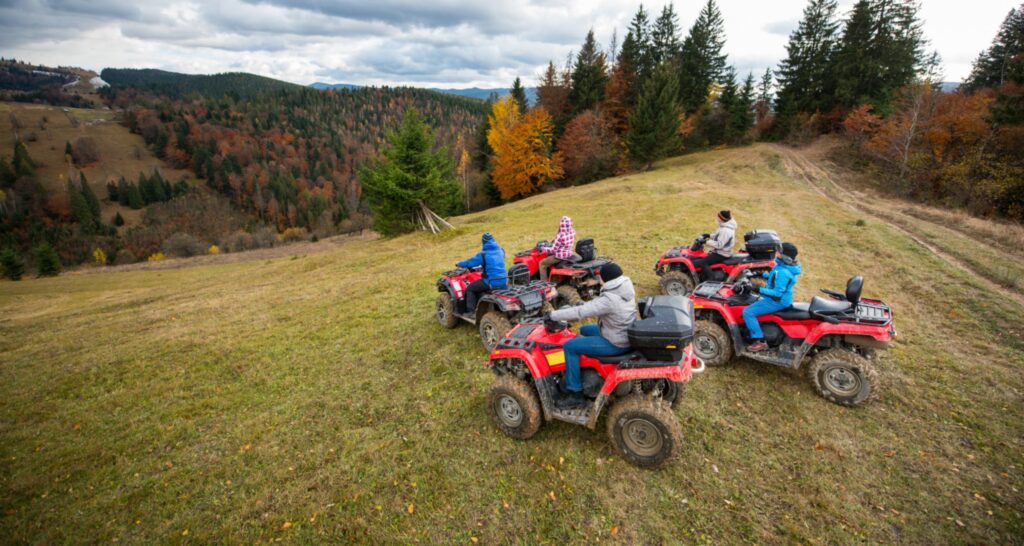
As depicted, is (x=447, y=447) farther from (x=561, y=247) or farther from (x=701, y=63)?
(x=701, y=63)

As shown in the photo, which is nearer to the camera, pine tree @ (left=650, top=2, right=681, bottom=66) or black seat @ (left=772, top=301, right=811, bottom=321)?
black seat @ (left=772, top=301, right=811, bottom=321)

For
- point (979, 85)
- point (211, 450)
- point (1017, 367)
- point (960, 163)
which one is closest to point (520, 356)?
point (211, 450)

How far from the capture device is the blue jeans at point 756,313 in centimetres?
591

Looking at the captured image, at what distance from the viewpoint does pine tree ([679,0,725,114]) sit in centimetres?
4412

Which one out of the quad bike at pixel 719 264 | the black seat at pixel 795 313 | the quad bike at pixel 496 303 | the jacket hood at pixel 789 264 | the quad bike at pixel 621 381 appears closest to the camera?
the quad bike at pixel 621 381

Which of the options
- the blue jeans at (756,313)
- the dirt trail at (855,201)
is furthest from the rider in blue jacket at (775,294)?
the dirt trail at (855,201)

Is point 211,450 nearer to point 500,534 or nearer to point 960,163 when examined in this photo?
point 500,534

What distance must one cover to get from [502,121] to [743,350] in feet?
120

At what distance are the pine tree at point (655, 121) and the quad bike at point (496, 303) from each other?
30.7m

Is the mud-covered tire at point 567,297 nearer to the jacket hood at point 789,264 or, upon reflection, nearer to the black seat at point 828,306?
the jacket hood at point 789,264

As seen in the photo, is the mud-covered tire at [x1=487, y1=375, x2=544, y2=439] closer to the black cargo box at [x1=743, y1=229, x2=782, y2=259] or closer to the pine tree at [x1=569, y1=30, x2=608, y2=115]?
the black cargo box at [x1=743, y1=229, x2=782, y2=259]

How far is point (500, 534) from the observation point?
12.8 ft

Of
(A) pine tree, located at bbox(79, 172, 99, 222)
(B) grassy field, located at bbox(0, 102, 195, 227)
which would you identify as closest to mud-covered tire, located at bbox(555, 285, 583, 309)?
(A) pine tree, located at bbox(79, 172, 99, 222)

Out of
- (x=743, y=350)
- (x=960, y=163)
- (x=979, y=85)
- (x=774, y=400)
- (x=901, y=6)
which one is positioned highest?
(x=901, y=6)
